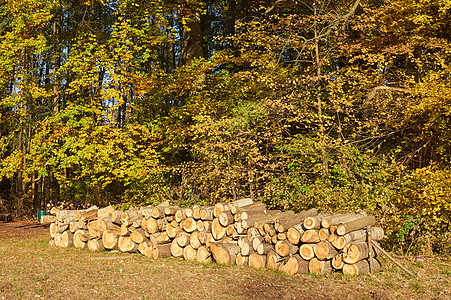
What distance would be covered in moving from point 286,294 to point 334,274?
1.32m

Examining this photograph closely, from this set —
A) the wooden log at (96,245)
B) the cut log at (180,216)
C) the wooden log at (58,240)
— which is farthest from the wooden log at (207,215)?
the wooden log at (58,240)

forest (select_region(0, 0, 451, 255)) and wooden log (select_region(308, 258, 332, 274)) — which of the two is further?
forest (select_region(0, 0, 451, 255))

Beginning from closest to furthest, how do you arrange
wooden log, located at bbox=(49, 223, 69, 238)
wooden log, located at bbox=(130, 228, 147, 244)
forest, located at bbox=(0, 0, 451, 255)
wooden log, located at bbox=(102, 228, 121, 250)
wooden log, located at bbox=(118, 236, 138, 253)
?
wooden log, located at bbox=(130, 228, 147, 244) < wooden log, located at bbox=(118, 236, 138, 253) < wooden log, located at bbox=(102, 228, 121, 250) < forest, located at bbox=(0, 0, 451, 255) < wooden log, located at bbox=(49, 223, 69, 238)

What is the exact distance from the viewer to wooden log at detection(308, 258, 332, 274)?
21.6 ft

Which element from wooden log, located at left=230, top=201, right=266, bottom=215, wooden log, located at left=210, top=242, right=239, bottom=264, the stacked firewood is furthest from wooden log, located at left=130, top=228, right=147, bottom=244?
wooden log, located at left=230, top=201, right=266, bottom=215

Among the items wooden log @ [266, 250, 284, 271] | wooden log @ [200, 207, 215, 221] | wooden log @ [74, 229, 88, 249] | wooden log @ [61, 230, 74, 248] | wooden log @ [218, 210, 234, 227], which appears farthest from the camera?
wooden log @ [61, 230, 74, 248]

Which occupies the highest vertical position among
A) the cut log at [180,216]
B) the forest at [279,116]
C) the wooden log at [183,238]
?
the forest at [279,116]

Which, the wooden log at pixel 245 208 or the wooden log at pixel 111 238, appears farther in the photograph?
the wooden log at pixel 111 238

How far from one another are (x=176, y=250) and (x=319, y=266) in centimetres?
299

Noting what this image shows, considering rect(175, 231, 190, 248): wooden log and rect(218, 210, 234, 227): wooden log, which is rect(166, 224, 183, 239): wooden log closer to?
rect(175, 231, 190, 248): wooden log

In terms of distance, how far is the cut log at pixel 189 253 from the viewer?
7809mm

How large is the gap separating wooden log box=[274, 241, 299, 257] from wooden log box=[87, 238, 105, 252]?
4355 millimetres

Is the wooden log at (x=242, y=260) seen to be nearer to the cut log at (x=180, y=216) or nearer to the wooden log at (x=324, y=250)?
the wooden log at (x=324, y=250)

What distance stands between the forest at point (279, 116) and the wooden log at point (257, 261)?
9.77 feet
